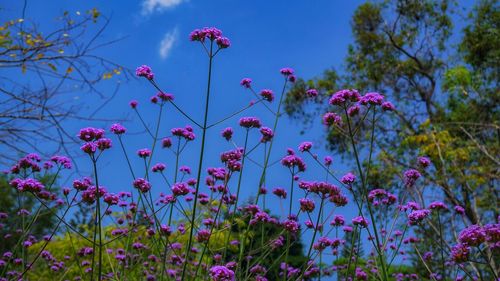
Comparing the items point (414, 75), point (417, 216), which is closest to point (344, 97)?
point (417, 216)

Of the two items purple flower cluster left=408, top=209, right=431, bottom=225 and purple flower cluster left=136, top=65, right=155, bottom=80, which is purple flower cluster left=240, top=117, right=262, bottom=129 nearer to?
purple flower cluster left=136, top=65, right=155, bottom=80

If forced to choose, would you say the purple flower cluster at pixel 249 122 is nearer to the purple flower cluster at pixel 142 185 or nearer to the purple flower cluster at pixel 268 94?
the purple flower cluster at pixel 268 94

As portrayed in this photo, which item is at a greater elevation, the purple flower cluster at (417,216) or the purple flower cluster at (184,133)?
the purple flower cluster at (184,133)

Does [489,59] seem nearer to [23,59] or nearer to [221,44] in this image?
[23,59]

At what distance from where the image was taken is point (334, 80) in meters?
19.5

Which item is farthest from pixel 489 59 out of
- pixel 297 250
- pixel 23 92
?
pixel 23 92

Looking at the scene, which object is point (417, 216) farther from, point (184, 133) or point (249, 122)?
point (184, 133)

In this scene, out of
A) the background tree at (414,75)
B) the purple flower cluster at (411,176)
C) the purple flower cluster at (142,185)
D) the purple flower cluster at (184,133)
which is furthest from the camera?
the background tree at (414,75)

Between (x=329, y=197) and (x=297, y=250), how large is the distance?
10.4 m

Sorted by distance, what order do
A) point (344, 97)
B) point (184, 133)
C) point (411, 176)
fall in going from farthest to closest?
point (184, 133), point (411, 176), point (344, 97)

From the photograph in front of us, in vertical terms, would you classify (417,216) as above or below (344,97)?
below

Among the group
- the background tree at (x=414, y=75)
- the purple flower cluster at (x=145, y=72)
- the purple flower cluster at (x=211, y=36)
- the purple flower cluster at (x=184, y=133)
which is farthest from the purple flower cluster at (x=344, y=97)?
the background tree at (x=414, y=75)

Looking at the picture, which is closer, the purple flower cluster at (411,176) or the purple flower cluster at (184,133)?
the purple flower cluster at (411,176)

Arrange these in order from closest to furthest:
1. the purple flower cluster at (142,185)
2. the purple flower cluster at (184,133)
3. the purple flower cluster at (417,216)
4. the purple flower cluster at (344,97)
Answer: the purple flower cluster at (344,97) → the purple flower cluster at (417,216) → the purple flower cluster at (142,185) → the purple flower cluster at (184,133)
